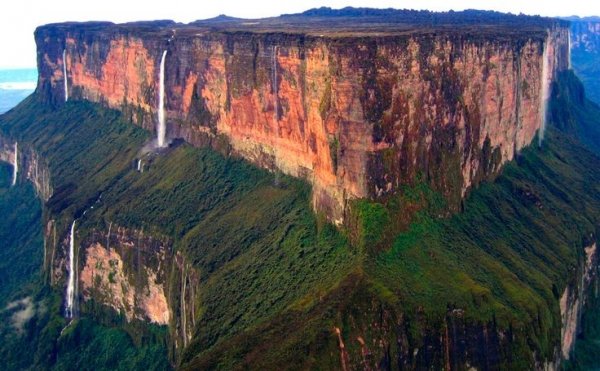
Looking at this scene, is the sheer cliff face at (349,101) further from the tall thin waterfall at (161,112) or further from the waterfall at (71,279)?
the waterfall at (71,279)

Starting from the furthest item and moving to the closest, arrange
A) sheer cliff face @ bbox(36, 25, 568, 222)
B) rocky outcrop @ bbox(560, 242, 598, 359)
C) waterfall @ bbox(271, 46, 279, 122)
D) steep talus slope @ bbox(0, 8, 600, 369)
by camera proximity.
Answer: waterfall @ bbox(271, 46, 279, 122) < rocky outcrop @ bbox(560, 242, 598, 359) < sheer cliff face @ bbox(36, 25, 568, 222) < steep talus slope @ bbox(0, 8, 600, 369)

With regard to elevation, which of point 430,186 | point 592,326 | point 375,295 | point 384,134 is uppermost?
point 384,134

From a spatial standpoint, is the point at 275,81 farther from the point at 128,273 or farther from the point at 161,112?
the point at 161,112

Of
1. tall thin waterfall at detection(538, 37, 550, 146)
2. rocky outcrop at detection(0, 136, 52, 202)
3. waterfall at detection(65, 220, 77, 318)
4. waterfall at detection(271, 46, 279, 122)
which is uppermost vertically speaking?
waterfall at detection(271, 46, 279, 122)

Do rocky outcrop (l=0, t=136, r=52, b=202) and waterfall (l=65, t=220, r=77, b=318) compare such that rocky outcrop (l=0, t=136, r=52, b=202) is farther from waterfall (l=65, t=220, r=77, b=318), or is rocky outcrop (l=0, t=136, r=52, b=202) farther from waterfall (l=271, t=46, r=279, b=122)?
waterfall (l=271, t=46, r=279, b=122)

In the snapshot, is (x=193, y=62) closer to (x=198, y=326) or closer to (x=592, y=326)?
(x=198, y=326)

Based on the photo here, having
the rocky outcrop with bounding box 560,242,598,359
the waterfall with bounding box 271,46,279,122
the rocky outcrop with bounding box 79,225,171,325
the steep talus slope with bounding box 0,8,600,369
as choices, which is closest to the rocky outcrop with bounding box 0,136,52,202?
the steep talus slope with bounding box 0,8,600,369

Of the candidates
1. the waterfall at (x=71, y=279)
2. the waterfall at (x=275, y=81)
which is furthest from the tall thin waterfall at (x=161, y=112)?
the waterfall at (x=275, y=81)

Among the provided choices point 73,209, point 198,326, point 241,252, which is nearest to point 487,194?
point 241,252
